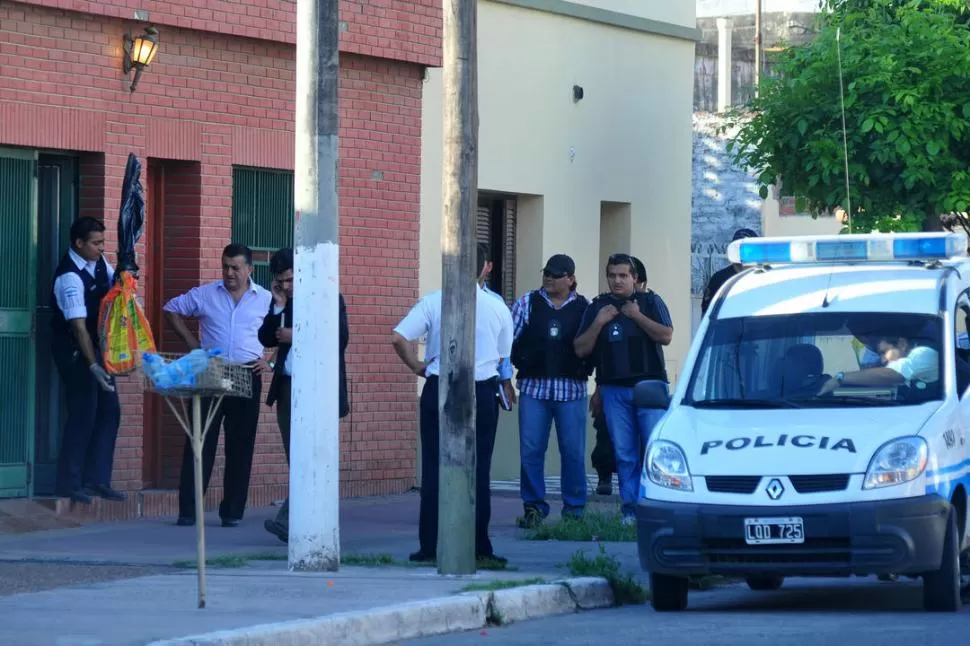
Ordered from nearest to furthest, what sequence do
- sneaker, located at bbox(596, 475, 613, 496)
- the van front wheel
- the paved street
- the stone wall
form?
the paved street, the van front wheel, sneaker, located at bbox(596, 475, 613, 496), the stone wall

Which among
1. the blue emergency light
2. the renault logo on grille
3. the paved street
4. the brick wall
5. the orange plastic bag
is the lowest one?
the paved street

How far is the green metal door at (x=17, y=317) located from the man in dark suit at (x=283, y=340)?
1.94 m

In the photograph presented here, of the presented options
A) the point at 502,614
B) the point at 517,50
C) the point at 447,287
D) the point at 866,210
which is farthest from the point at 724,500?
the point at 866,210

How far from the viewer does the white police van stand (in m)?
9.67

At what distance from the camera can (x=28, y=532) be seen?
1289 cm

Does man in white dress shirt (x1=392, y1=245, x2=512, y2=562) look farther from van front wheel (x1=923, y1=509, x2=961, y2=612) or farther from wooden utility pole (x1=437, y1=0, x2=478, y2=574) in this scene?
van front wheel (x1=923, y1=509, x2=961, y2=612)

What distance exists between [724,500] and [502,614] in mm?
1295

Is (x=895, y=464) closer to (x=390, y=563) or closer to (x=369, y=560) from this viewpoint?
(x=390, y=563)

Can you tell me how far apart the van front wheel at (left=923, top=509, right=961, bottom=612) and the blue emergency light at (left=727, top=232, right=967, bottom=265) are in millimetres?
1763

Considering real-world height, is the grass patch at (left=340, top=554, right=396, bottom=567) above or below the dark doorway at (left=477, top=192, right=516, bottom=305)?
below

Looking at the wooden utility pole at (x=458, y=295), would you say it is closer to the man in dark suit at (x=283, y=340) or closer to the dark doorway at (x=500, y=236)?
the man in dark suit at (x=283, y=340)

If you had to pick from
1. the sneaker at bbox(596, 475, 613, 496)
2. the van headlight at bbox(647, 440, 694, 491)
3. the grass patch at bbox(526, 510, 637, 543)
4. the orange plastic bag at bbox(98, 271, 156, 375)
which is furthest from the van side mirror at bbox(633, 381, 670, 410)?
the sneaker at bbox(596, 475, 613, 496)

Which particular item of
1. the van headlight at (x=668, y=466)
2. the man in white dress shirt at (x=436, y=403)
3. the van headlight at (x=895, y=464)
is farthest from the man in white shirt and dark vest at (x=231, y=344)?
the van headlight at (x=895, y=464)

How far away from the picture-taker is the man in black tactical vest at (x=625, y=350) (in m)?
13.7
